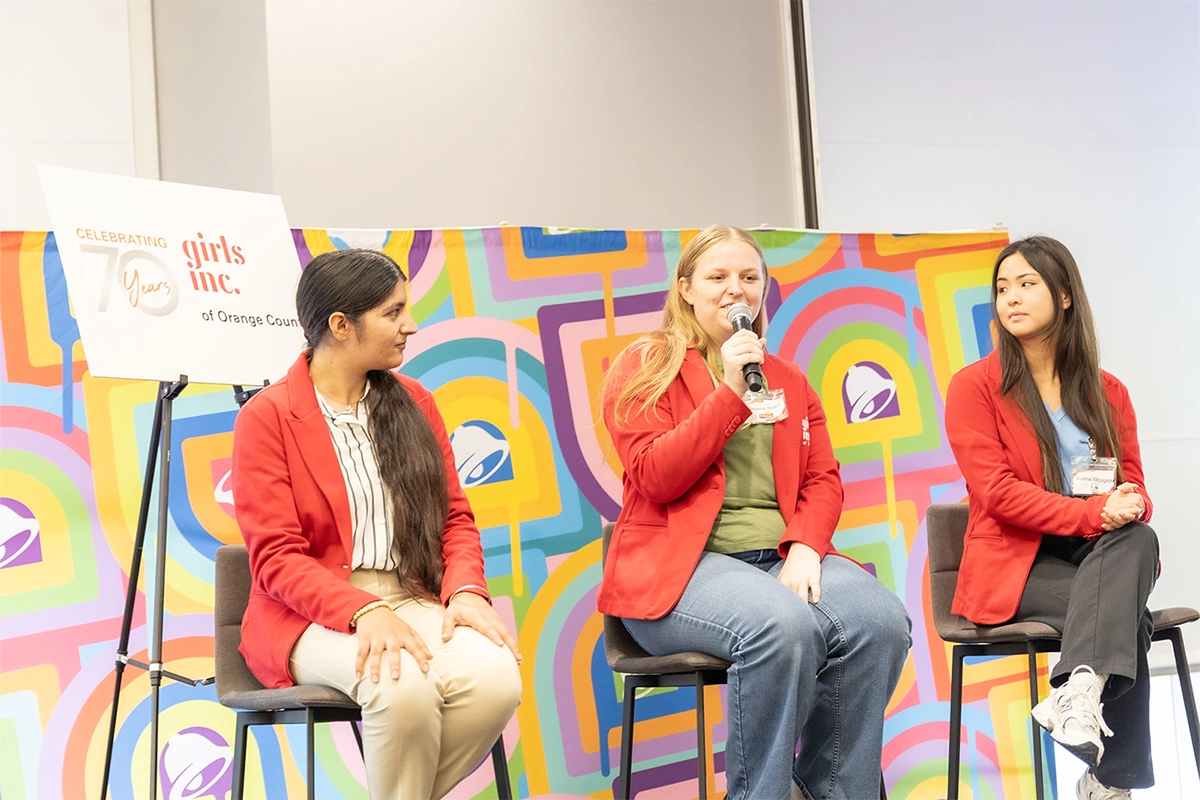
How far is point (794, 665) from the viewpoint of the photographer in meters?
1.88

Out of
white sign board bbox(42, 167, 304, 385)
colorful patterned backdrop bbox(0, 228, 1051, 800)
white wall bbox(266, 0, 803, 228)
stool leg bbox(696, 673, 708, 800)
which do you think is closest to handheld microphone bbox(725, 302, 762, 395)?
stool leg bbox(696, 673, 708, 800)

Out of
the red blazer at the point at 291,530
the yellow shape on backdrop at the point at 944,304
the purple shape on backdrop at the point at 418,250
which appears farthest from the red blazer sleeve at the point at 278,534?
the yellow shape on backdrop at the point at 944,304

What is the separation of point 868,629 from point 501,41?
2205 mm

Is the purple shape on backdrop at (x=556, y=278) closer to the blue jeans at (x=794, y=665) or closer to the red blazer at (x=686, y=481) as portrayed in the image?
the red blazer at (x=686, y=481)

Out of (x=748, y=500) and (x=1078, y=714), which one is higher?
(x=748, y=500)

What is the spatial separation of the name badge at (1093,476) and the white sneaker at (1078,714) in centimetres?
44

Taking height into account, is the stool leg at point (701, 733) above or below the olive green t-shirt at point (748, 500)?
below

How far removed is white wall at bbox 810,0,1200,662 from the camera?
3.56 meters

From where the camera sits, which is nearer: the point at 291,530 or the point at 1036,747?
the point at 291,530

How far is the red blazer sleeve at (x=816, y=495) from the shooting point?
2141 mm

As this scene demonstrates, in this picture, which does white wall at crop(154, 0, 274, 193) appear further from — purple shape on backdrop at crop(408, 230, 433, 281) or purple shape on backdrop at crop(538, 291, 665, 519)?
purple shape on backdrop at crop(538, 291, 665, 519)

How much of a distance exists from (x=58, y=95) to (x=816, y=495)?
232 cm

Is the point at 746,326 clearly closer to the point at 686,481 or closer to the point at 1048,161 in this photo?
the point at 686,481

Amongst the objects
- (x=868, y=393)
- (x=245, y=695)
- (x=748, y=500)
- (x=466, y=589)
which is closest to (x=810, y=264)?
(x=868, y=393)
